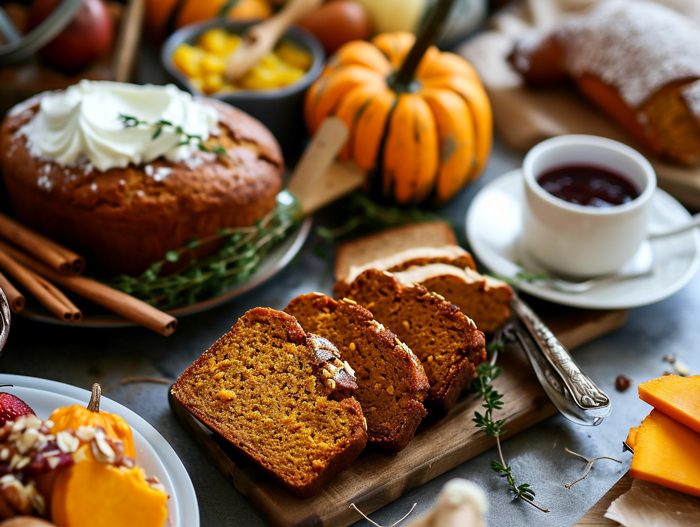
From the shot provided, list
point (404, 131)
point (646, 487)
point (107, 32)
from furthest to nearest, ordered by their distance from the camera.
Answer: point (107, 32) → point (404, 131) → point (646, 487)

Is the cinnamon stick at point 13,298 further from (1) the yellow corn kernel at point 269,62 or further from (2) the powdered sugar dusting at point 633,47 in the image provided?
(2) the powdered sugar dusting at point 633,47

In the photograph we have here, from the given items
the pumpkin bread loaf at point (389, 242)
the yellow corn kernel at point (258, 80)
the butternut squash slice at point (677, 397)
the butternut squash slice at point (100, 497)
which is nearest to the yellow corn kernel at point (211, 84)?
the yellow corn kernel at point (258, 80)

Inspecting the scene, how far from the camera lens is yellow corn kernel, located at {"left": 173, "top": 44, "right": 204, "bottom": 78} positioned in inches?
114

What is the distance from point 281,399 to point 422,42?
5.10ft

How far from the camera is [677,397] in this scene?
1740mm

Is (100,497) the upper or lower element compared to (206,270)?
upper

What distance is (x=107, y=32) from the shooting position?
2930mm

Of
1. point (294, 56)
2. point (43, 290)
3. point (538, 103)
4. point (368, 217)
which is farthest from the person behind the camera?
point (538, 103)

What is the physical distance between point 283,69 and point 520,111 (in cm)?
118

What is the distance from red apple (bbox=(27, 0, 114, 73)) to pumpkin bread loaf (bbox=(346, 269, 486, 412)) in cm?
176

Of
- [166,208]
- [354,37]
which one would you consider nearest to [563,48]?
[354,37]

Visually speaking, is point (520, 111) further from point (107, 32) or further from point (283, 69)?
point (107, 32)

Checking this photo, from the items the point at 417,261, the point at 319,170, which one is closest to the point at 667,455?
the point at 417,261

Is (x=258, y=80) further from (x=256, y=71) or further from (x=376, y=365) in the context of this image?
(x=376, y=365)
